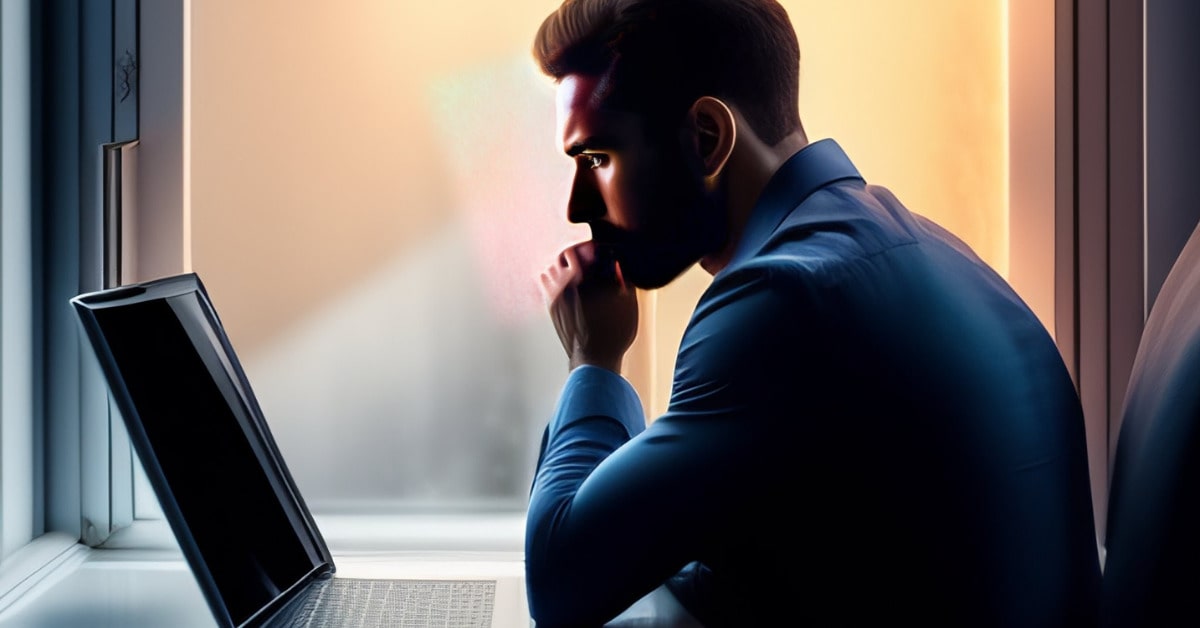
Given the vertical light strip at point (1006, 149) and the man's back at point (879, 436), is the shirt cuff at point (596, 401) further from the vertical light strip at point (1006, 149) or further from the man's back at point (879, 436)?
the vertical light strip at point (1006, 149)

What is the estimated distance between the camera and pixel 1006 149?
1297 millimetres

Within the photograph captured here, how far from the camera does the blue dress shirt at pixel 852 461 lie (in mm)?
757

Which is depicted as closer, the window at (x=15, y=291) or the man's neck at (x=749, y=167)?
the man's neck at (x=749, y=167)

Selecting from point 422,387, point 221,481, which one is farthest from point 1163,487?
point 422,387

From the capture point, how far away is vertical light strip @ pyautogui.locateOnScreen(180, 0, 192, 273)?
1.30 metres

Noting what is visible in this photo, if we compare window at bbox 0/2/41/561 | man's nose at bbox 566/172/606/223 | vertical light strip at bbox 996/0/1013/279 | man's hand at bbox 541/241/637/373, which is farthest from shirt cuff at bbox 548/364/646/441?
window at bbox 0/2/41/561

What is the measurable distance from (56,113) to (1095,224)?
1314 millimetres

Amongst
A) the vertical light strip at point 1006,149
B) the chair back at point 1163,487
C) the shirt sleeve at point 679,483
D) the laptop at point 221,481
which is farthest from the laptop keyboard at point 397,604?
the vertical light strip at point 1006,149

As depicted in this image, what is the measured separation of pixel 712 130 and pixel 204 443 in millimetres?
570

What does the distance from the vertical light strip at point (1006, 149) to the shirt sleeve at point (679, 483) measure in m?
0.67

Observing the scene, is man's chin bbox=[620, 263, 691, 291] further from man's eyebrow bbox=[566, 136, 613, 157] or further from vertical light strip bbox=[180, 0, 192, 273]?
vertical light strip bbox=[180, 0, 192, 273]

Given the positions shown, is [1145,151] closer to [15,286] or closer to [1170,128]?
[1170,128]

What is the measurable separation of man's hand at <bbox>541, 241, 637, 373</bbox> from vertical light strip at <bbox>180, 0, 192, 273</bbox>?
1.72ft

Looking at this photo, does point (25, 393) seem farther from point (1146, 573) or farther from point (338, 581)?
point (1146, 573)
